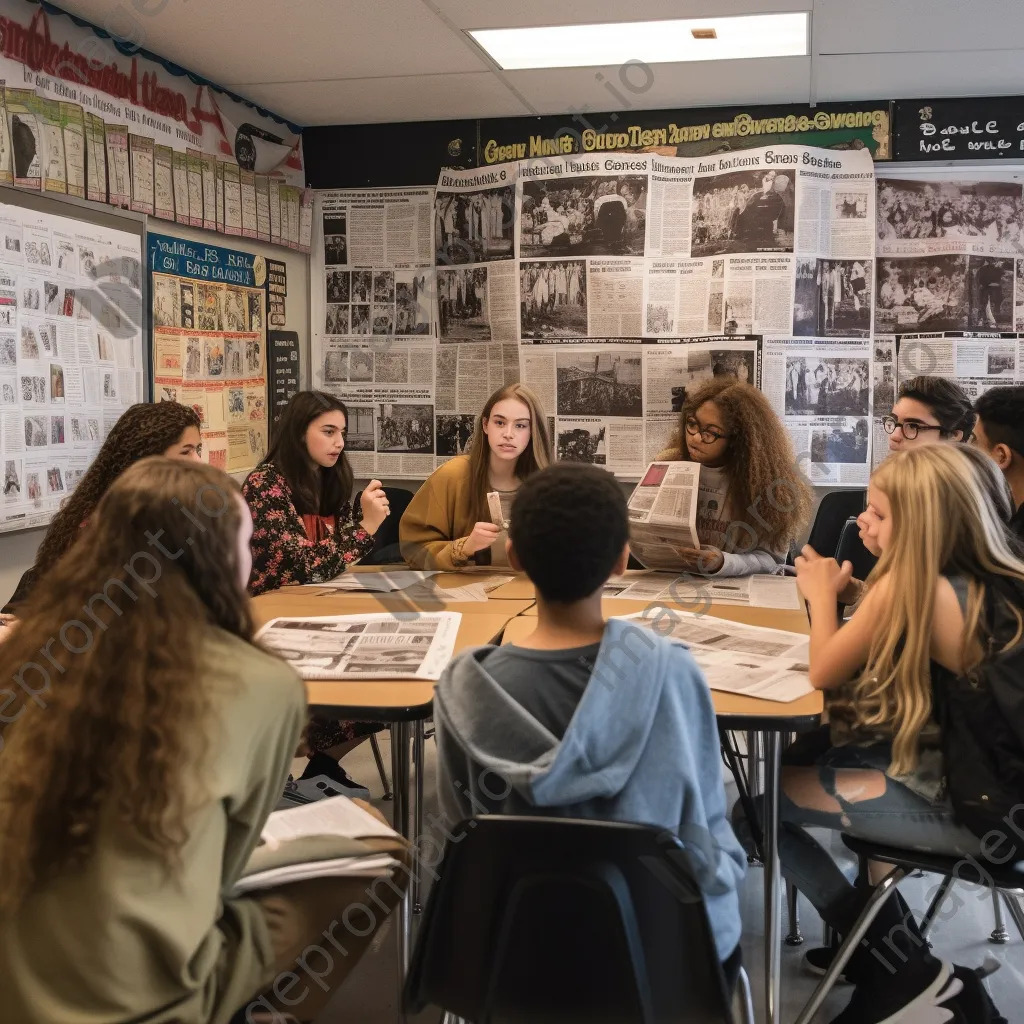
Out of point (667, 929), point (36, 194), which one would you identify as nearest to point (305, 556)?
point (36, 194)

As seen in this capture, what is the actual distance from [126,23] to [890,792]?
10.8ft

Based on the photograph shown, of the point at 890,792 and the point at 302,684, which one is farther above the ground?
the point at 302,684

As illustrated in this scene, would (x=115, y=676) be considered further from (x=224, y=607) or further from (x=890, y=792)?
(x=890, y=792)

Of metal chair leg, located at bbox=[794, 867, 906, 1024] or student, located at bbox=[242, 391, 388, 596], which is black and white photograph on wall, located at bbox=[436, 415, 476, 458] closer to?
student, located at bbox=[242, 391, 388, 596]

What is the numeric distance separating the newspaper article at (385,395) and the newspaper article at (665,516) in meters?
2.14

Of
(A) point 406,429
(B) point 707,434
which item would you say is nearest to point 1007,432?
(B) point 707,434

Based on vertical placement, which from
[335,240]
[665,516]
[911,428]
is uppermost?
[335,240]

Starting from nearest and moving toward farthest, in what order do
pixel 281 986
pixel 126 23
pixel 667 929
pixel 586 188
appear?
pixel 667 929
pixel 281 986
pixel 126 23
pixel 586 188

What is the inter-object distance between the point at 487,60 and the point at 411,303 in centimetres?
136

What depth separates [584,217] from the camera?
474 centimetres

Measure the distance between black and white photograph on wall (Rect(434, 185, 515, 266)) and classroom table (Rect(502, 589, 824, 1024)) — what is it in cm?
272

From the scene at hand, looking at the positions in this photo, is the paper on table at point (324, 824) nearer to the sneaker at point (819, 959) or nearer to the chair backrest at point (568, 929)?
the chair backrest at point (568, 929)

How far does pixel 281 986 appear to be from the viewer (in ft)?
4.71

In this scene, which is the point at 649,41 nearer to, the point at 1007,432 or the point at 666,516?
the point at 666,516
